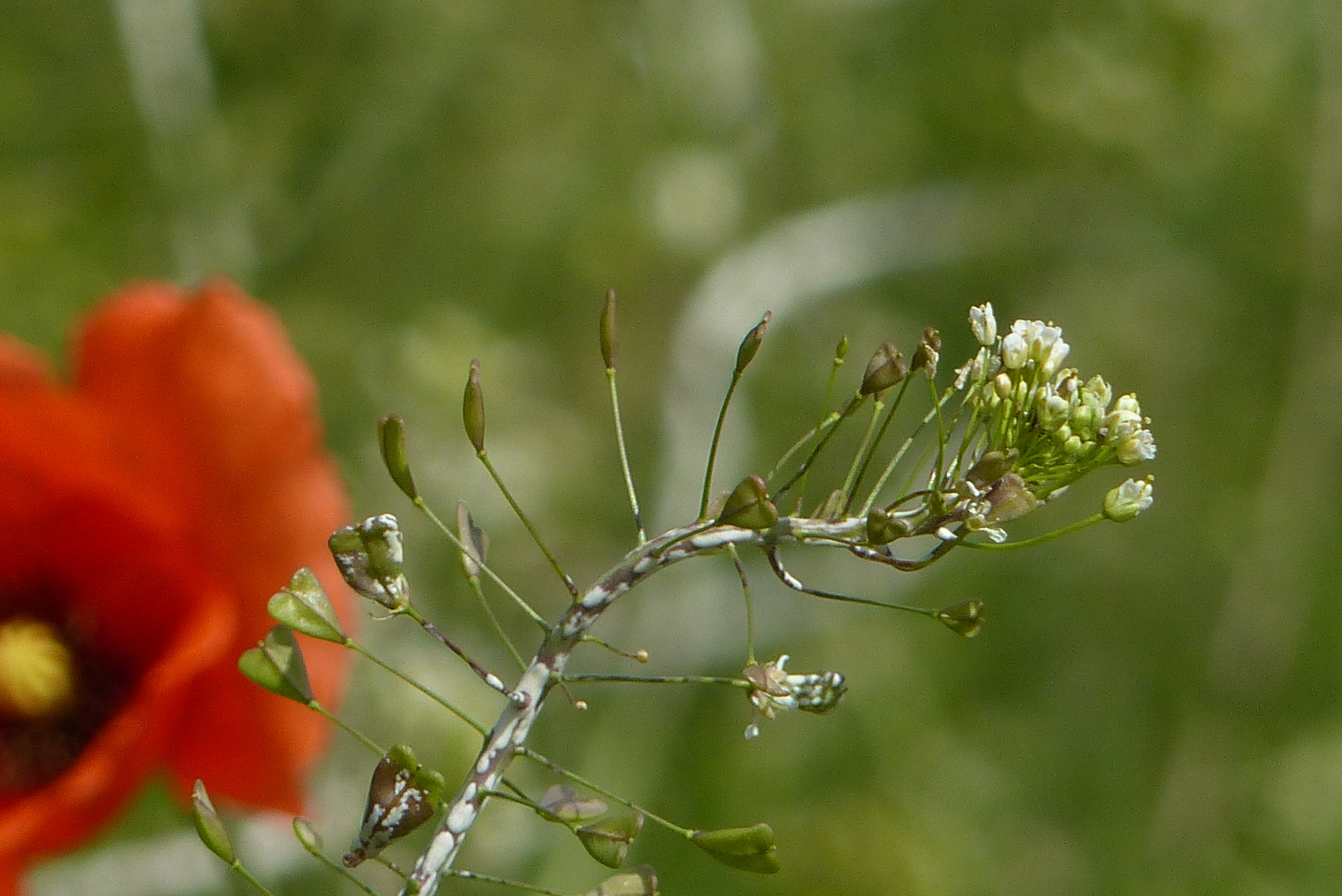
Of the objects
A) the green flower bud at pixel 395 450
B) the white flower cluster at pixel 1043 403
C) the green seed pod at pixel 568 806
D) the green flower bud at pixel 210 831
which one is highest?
the white flower cluster at pixel 1043 403

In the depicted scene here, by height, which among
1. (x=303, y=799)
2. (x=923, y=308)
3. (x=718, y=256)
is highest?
(x=923, y=308)

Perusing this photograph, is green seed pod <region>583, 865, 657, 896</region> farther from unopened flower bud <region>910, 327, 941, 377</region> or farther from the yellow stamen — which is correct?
the yellow stamen

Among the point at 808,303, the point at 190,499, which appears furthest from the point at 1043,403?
the point at 808,303

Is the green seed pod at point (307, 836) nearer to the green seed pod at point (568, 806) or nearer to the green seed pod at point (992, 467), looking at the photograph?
the green seed pod at point (568, 806)

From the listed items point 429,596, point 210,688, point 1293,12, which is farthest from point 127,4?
point 1293,12

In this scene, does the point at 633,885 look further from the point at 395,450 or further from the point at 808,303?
the point at 808,303

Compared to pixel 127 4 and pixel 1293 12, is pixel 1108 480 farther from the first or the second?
pixel 127 4

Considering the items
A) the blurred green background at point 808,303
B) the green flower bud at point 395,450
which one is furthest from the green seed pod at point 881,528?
the blurred green background at point 808,303
